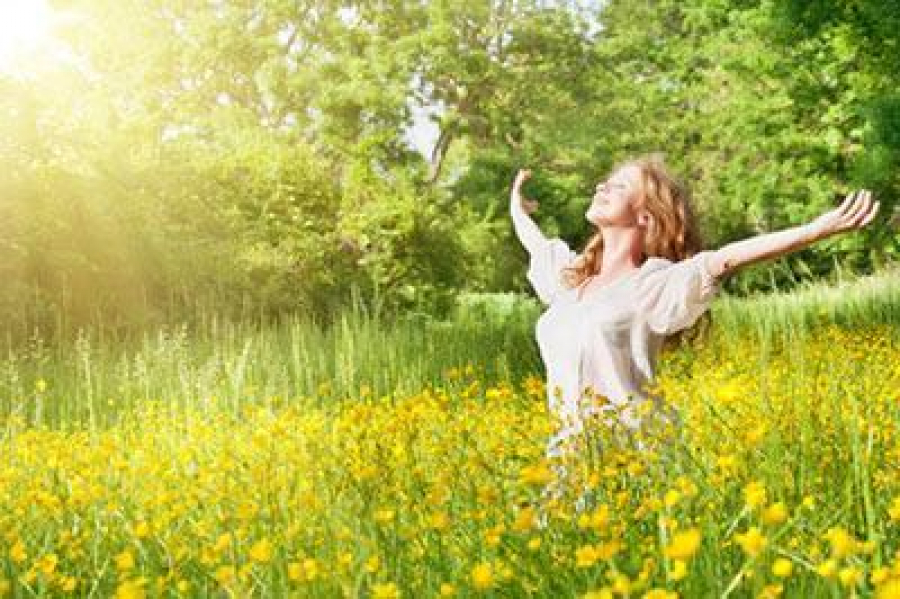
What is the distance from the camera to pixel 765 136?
17.8 m

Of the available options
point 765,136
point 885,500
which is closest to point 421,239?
point 765,136

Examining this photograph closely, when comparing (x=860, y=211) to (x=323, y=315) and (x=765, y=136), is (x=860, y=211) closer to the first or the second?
(x=323, y=315)

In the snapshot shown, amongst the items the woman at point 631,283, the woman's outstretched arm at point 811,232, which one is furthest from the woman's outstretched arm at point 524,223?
the woman's outstretched arm at point 811,232

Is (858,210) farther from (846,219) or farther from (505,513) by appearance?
(505,513)

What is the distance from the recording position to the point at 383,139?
22016mm

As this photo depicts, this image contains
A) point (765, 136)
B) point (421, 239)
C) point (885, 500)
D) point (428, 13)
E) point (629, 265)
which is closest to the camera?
point (885, 500)

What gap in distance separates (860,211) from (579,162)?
24032 millimetres

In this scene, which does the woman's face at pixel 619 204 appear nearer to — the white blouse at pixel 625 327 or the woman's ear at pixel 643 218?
the woman's ear at pixel 643 218

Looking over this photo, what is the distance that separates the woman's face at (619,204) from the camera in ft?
12.8

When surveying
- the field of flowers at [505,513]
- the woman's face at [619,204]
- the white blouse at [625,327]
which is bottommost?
the field of flowers at [505,513]

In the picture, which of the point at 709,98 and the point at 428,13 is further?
the point at 709,98

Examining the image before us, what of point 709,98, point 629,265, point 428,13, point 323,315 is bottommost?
point 323,315

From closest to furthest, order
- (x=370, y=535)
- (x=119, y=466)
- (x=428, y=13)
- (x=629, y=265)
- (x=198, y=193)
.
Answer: (x=370, y=535)
(x=119, y=466)
(x=629, y=265)
(x=198, y=193)
(x=428, y=13)

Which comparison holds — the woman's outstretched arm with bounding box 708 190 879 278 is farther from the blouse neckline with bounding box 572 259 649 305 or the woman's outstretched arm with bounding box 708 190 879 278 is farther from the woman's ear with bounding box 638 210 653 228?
the woman's ear with bounding box 638 210 653 228
